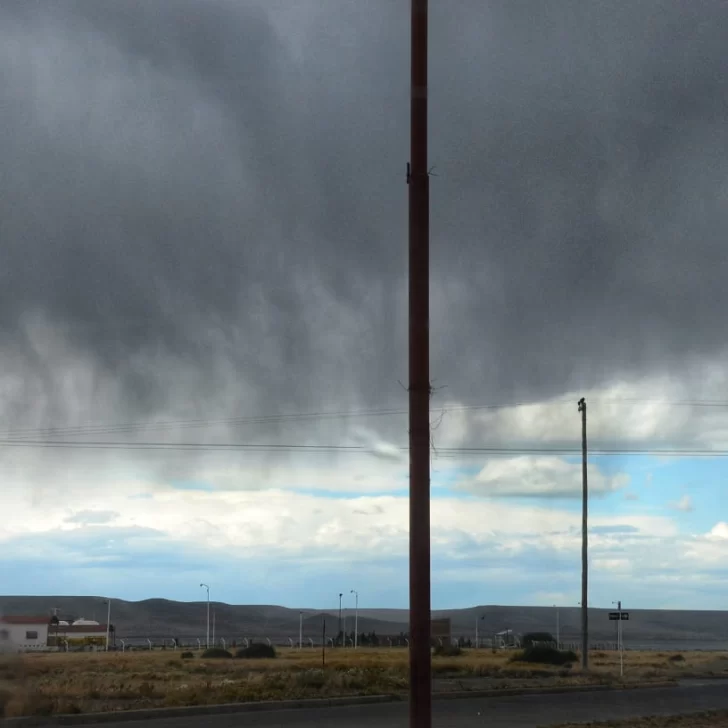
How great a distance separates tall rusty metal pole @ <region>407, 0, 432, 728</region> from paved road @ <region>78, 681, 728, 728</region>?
1402cm

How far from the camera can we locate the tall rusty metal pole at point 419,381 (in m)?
9.30

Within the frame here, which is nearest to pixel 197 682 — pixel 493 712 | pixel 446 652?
pixel 493 712

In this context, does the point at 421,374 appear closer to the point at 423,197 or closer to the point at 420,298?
the point at 420,298

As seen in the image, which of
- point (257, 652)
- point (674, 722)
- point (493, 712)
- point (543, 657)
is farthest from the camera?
point (257, 652)

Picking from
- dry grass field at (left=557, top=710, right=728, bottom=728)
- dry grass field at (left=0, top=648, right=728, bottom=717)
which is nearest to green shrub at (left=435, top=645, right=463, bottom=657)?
dry grass field at (left=0, top=648, right=728, bottom=717)

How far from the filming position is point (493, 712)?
84.8ft

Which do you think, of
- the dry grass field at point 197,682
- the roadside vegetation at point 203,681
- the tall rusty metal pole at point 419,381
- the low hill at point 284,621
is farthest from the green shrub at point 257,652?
the low hill at point 284,621

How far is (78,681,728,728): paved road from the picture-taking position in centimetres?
2264

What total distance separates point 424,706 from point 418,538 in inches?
65.0

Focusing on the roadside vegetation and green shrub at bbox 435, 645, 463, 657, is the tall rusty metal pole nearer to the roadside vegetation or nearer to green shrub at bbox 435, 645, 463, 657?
the roadside vegetation

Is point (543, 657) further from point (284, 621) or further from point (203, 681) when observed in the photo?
point (284, 621)

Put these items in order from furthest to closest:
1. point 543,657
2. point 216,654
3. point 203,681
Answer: point 216,654, point 543,657, point 203,681

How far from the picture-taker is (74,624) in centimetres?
10419

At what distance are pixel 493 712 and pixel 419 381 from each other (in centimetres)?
1900
